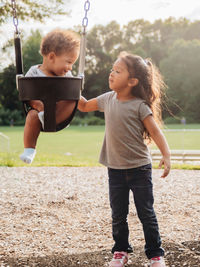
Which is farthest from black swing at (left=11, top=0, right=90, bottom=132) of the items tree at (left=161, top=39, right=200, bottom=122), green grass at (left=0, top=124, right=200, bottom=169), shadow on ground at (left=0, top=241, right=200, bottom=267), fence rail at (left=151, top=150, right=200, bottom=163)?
tree at (left=161, top=39, right=200, bottom=122)

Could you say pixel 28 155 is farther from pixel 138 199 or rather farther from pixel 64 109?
pixel 138 199

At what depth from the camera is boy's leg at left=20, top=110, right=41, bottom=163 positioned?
2.36 meters

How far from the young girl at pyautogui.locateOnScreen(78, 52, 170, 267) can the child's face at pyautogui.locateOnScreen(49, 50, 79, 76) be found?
0.35 metres

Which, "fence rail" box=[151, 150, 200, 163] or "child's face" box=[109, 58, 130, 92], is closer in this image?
"child's face" box=[109, 58, 130, 92]

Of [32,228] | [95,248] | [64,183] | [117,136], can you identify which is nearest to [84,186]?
[64,183]

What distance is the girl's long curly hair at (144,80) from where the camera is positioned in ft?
8.45

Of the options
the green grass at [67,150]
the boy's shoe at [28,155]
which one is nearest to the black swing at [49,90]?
the boy's shoe at [28,155]

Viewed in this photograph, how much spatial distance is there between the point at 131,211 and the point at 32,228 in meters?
1.23

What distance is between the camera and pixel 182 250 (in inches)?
128

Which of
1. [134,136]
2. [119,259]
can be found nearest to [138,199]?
[134,136]

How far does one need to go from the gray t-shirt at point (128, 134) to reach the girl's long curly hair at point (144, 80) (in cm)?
6

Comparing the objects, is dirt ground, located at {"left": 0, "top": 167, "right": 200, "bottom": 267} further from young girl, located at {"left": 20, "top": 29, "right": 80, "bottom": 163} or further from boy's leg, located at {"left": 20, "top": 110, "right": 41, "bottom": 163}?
young girl, located at {"left": 20, "top": 29, "right": 80, "bottom": 163}

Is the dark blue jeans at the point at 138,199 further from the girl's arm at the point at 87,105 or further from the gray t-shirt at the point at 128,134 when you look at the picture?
the girl's arm at the point at 87,105

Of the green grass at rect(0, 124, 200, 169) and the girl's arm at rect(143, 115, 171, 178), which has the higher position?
the girl's arm at rect(143, 115, 171, 178)
